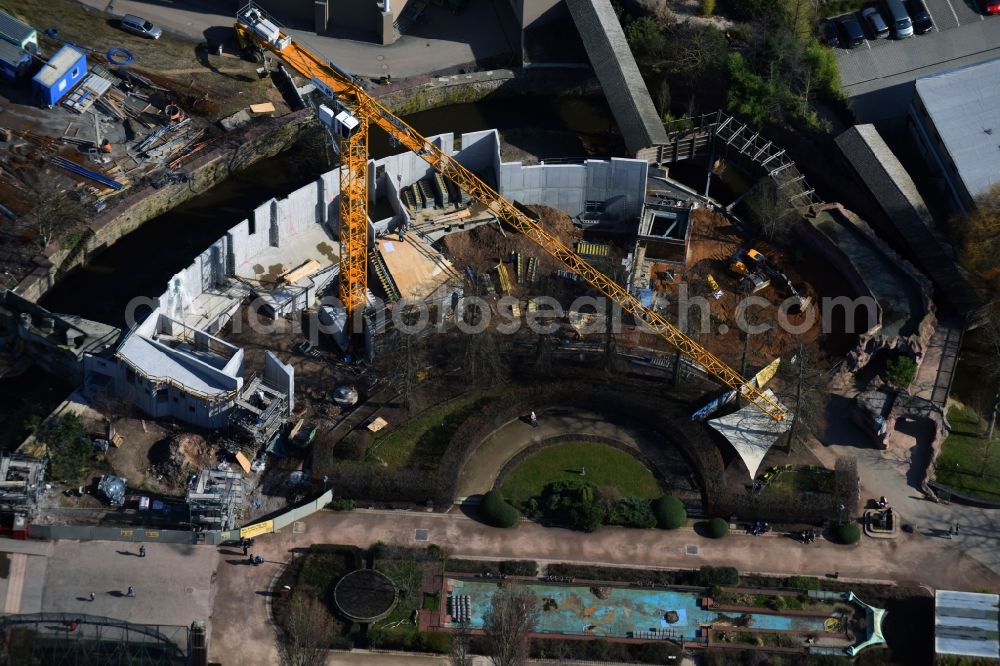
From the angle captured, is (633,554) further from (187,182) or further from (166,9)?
(166,9)

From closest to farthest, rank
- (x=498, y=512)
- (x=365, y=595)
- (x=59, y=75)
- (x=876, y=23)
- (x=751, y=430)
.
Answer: (x=365, y=595), (x=498, y=512), (x=751, y=430), (x=59, y=75), (x=876, y=23)

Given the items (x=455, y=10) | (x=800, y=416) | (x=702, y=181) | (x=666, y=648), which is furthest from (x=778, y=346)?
(x=455, y=10)

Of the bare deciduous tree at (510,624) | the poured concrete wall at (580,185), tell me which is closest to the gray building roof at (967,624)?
the bare deciduous tree at (510,624)

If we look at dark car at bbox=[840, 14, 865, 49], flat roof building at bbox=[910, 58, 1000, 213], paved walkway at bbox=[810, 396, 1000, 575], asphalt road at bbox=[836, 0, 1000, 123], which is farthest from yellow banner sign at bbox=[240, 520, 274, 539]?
dark car at bbox=[840, 14, 865, 49]

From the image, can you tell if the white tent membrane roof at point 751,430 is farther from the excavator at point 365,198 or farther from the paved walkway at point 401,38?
the paved walkway at point 401,38

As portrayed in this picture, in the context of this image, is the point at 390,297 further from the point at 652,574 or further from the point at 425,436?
the point at 652,574

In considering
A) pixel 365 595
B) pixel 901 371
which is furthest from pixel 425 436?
pixel 901 371

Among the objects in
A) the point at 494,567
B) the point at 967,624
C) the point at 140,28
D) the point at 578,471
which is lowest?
the point at 967,624
